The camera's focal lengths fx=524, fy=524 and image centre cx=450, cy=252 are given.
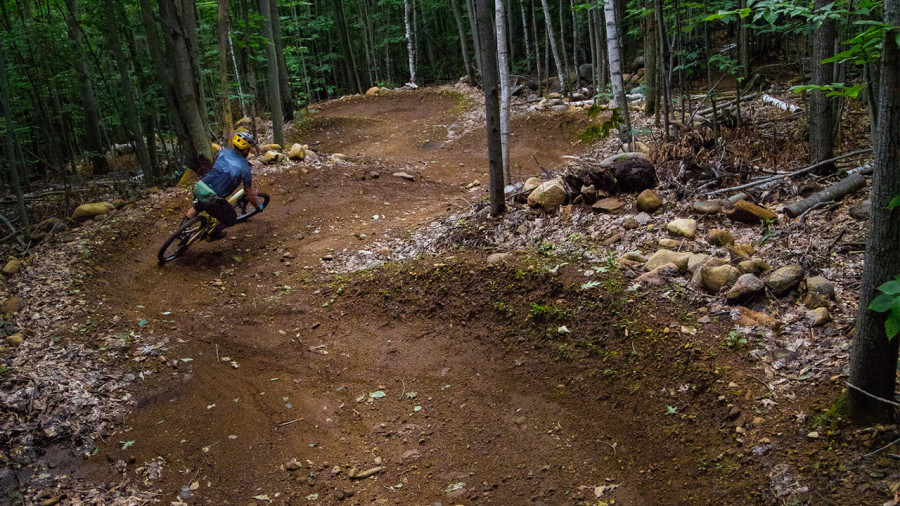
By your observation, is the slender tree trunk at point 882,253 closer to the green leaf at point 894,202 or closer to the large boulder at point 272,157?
the green leaf at point 894,202

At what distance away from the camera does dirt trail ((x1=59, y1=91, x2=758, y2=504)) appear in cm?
385

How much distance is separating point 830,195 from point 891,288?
12.3ft

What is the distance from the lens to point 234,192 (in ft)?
25.5

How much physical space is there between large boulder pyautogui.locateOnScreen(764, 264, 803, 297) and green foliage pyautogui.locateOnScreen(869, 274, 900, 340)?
180 centimetres

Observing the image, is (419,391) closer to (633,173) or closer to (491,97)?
(491,97)

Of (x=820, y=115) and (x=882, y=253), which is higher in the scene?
(x=820, y=115)

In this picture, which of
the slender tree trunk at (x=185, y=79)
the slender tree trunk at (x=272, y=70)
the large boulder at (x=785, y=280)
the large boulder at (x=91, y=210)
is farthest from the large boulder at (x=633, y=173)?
the large boulder at (x=91, y=210)

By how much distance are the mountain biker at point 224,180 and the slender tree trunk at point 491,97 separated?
3.38 m

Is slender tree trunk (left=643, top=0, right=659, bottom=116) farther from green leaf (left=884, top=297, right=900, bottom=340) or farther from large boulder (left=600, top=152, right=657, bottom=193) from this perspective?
green leaf (left=884, top=297, right=900, bottom=340)

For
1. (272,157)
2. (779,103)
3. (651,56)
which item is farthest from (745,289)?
(272,157)

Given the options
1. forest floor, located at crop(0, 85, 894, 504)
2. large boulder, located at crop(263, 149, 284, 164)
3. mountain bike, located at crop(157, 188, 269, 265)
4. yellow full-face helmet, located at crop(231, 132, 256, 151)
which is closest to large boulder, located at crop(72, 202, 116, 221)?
forest floor, located at crop(0, 85, 894, 504)

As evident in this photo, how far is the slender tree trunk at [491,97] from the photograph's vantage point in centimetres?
666

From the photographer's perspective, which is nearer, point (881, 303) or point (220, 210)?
point (881, 303)

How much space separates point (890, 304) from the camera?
260cm
